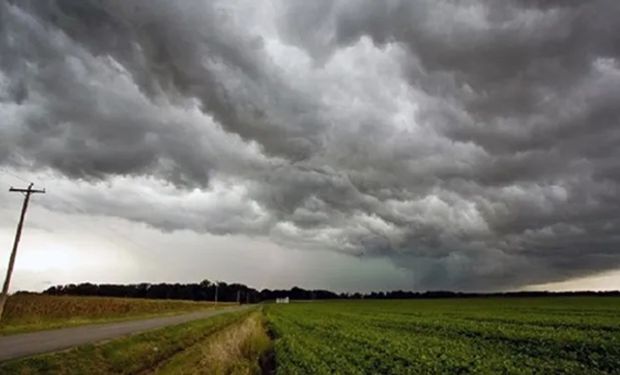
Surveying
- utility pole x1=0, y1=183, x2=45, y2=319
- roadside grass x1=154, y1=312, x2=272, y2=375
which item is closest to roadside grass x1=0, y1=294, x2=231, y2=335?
utility pole x1=0, y1=183, x2=45, y2=319

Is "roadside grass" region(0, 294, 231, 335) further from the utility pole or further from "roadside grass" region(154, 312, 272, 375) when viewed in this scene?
"roadside grass" region(154, 312, 272, 375)

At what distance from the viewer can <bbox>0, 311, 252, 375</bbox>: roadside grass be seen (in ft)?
64.5

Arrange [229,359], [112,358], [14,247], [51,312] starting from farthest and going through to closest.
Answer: [51,312] < [14,247] < [112,358] < [229,359]

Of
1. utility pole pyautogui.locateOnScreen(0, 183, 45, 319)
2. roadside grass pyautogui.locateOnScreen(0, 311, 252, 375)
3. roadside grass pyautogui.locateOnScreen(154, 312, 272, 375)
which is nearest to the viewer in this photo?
roadside grass pyautogui.locateOnScreen(0, 311, 252, 375)

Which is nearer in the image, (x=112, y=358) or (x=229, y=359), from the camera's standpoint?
(x=229, y=359)

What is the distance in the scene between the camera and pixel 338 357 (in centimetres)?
2058

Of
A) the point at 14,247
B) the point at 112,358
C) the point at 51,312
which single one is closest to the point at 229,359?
the point at 112,358

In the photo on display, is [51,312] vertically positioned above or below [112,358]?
above

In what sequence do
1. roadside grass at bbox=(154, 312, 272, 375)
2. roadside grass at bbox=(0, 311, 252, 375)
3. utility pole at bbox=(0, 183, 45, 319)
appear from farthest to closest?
utility pole at bbox=(0, 183, 45, 319) < roadside grass at bbox=(154, 312, 272, 375) < roadside grass at bbox=(0, 311, 252, 375)

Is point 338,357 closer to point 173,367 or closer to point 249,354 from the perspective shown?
point 249,354

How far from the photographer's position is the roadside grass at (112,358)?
64.5 ft

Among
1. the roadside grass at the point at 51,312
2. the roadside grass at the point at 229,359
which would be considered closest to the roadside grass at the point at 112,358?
the roadside grass at the point at 229,359

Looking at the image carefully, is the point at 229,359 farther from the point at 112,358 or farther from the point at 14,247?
the point at 14,247

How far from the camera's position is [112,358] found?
24672mm
